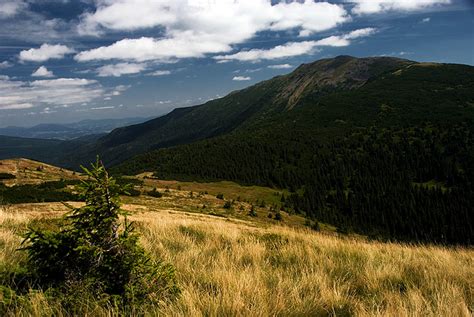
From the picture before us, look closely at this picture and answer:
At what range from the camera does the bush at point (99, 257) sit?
12.6 feet

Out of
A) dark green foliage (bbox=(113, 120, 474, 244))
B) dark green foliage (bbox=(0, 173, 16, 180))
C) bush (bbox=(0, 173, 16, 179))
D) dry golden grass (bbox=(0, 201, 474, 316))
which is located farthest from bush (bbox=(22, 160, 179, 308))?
dark green foliage (bbox=(113, 120, 474, 244))

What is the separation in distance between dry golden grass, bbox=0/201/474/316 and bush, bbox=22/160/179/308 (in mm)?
256

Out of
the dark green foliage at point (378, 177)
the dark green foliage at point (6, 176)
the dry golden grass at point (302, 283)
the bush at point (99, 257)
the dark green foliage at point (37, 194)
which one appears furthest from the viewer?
the dark green foliage at point (378, 177)

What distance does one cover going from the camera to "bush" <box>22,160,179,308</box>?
3.83 m

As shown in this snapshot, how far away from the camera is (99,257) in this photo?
3.85 meters

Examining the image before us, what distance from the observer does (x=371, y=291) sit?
4.97m

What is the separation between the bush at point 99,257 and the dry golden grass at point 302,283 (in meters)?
0.26

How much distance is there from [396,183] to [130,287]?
181m

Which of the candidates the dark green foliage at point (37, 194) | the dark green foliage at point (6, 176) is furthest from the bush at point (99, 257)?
the dark green foliage at point (6, 176)

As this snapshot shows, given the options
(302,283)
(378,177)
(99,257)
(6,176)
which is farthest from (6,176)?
(378,177)

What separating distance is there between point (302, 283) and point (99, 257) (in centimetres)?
304

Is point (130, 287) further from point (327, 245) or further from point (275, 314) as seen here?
point (327, 245)

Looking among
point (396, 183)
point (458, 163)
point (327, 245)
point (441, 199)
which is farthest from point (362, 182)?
point (327, 245)

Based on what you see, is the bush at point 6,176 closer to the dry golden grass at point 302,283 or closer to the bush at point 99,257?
the dry golden grass at point 302,283
